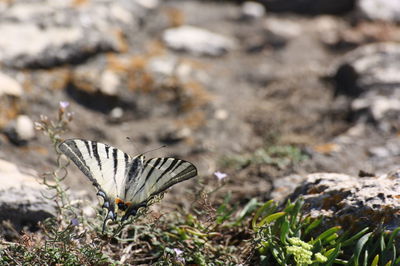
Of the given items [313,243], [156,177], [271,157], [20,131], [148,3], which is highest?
[148,3]

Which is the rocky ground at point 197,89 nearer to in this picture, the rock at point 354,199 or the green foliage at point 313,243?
the rock at point 354,199

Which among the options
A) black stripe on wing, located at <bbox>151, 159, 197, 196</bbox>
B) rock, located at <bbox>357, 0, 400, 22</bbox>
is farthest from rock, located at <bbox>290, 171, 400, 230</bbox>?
rock, located at <bbox>357, 0, 400, 22</bbox>

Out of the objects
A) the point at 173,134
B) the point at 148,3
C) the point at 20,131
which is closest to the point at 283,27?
the point at 148,3

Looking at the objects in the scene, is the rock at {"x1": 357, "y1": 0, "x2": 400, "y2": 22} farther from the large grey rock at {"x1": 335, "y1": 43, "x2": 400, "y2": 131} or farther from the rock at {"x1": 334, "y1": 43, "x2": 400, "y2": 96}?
the rock at {"x1": 334, "y1": 43, "x2": 400, "y2": 96}

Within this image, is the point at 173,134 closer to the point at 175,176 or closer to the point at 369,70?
the point at 175,176

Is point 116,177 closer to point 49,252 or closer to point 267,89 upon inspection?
point 49,252

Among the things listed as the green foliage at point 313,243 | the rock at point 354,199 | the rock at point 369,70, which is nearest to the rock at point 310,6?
the rock at point 369,70

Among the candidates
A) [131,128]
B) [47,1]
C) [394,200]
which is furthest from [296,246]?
[47,1]
